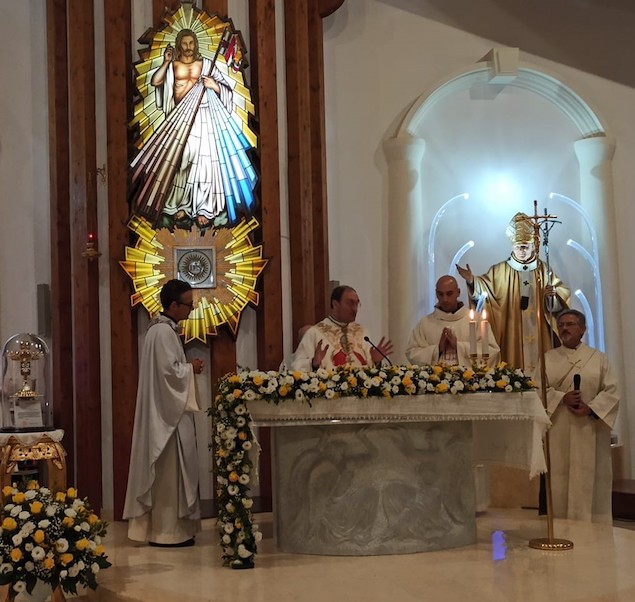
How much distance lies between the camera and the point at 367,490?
6570 mm

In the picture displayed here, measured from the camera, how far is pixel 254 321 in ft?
29.6

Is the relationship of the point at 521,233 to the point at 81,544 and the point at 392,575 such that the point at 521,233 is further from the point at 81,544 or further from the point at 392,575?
the point at 81,544

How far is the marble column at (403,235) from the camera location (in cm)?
976

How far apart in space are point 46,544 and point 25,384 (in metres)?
3.12

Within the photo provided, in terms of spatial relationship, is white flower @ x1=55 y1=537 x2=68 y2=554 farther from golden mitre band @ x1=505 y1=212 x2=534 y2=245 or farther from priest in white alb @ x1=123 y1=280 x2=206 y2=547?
golden mitre band @ x1=505 y1=212 x2=534 y2=245

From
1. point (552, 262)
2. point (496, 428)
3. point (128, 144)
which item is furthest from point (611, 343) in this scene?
point (128, 144)

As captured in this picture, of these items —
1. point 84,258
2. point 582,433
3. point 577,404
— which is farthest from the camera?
point 84,258

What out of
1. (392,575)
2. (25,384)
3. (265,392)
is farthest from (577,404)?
(25,384)

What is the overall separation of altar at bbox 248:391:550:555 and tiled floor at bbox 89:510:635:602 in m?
0.15

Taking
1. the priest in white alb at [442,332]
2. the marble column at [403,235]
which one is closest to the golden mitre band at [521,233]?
the marble column at [403,235]

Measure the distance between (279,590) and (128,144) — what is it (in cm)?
472

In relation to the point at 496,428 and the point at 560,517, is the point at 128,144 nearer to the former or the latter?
the point at 496,428

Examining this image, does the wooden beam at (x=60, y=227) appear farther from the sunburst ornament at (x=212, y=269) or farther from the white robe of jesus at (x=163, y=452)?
the white robe of jesus at (x=163, y=452)

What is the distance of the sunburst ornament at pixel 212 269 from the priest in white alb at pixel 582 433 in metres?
2.80
